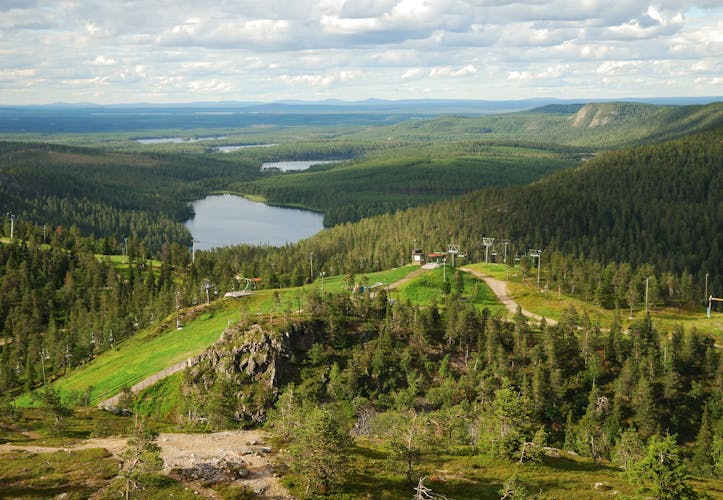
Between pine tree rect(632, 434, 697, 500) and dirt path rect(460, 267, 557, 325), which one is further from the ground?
pine tree rect(632, 434, 697, 500)

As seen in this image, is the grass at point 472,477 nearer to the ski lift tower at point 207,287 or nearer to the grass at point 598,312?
the grass at point 598,312

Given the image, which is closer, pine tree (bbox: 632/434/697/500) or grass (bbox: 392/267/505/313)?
pine tree (bbox: 632/434/697/500)

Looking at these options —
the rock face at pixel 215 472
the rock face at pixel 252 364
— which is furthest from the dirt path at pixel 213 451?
the rock face at pixel 252 364

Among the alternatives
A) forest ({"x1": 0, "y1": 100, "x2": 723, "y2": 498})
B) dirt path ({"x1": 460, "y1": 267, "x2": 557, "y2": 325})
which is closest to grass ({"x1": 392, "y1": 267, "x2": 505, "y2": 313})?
dirt path ({"x1": 460, "y1": 267, "x2": 557, "y2": 325})

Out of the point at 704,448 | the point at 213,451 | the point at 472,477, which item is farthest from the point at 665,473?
the point at 704,448

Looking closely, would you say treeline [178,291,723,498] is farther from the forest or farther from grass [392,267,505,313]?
grass [392,267,505,313]

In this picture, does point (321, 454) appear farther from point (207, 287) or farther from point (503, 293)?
point (207, 287)

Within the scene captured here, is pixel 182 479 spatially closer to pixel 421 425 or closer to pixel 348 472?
pixel 348 472
